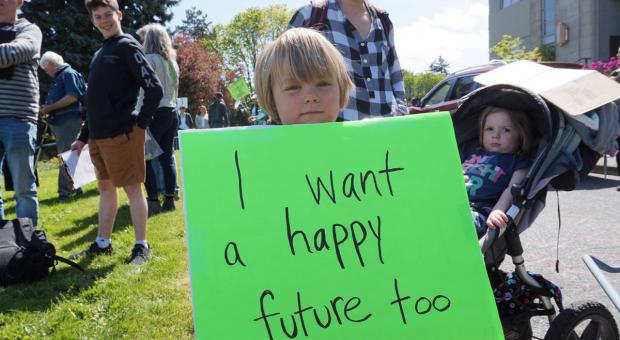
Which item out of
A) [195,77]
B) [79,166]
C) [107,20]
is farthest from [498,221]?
[195,77]

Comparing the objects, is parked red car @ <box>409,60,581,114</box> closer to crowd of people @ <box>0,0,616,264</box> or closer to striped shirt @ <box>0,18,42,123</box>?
crowd of people @ <box>0,0,616,264</box>

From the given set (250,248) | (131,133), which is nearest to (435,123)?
(250,248)

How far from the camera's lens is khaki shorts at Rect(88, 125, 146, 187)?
3168mm

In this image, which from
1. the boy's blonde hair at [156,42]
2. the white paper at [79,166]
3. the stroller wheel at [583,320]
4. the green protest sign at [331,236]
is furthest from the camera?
the boy's blonde hair at [156,42]

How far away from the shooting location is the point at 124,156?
320cm

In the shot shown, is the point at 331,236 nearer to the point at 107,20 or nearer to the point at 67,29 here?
the point at 107,20

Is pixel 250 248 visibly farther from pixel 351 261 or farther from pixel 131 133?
pixel 131 133

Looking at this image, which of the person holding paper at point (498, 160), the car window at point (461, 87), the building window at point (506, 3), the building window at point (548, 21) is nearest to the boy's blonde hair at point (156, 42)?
the person holding paper at point (498, 160)

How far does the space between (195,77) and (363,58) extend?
2950 centimetres

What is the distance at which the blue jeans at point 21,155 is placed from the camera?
3.27 metres

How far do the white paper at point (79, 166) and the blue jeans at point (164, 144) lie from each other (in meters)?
1.17

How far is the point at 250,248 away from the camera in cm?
109

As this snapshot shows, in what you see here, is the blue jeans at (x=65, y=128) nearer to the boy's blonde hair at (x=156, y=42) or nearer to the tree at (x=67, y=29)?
the boy's blonde hair at (x=156, y=42)

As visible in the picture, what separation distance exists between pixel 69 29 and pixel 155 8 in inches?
141
